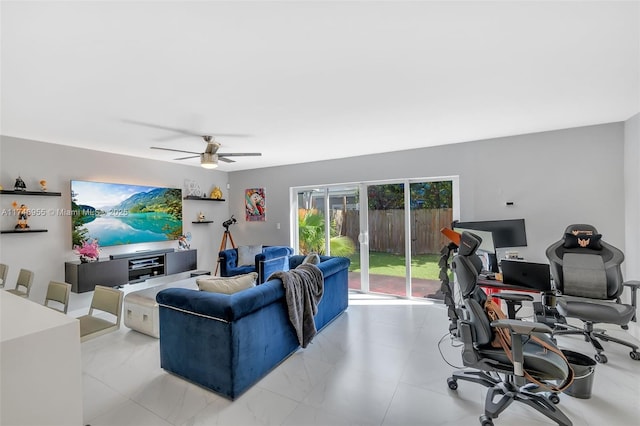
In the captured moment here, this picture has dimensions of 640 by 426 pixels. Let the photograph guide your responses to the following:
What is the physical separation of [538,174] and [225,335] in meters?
4.24

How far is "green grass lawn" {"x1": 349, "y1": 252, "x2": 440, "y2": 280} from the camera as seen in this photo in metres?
4.64

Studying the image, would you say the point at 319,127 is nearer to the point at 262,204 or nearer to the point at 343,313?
the point at 343,313

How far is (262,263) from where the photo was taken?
474 cm

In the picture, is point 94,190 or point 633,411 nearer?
point 633,411

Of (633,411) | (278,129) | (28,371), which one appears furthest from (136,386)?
(633,411)

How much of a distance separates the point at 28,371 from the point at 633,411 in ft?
11.8

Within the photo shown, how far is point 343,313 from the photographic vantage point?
402 cm

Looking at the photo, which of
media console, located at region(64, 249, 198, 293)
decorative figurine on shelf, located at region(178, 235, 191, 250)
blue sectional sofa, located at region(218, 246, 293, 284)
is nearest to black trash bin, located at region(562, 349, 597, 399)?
blue sectional sofa, located at region(218, 246, 293, 284)

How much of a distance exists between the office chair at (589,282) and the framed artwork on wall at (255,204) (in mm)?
4906

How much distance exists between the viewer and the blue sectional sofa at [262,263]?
15.6 feet

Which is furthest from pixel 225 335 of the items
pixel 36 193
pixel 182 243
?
pixel 182 243

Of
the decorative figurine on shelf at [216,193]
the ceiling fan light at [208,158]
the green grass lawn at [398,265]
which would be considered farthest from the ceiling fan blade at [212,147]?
the green grass lawn at [398,265]

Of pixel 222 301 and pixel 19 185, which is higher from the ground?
pixel 19 185

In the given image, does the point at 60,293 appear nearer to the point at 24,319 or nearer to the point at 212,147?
the point at 24,319
